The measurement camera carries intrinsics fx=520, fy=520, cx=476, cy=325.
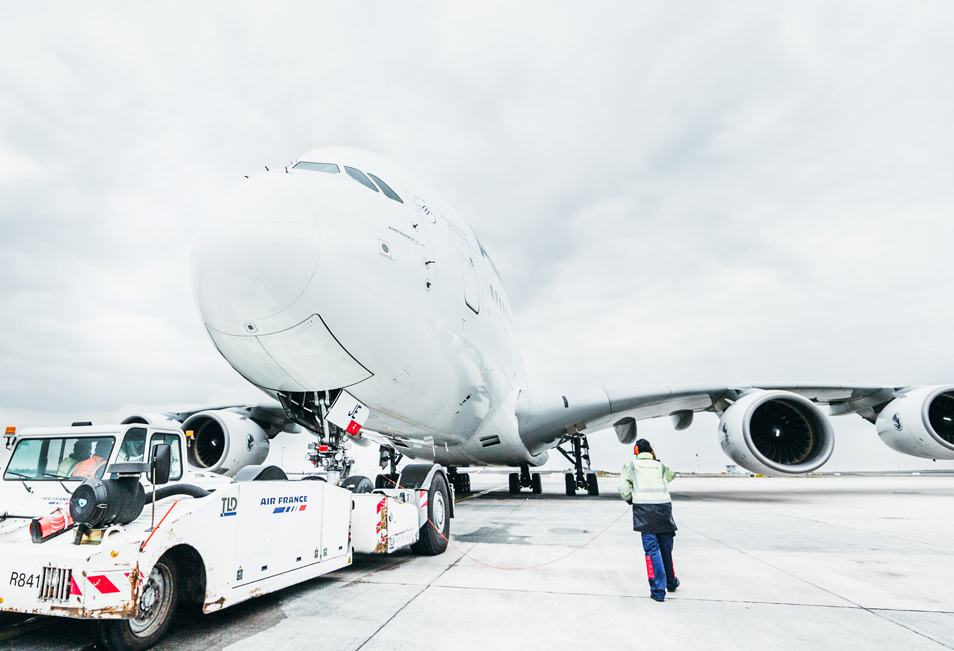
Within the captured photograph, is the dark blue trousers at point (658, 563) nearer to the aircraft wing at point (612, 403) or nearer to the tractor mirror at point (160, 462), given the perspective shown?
the tractor mirror at point (160, 462)

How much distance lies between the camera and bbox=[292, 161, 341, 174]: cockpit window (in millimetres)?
5910

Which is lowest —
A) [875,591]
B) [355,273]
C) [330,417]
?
[875,591]

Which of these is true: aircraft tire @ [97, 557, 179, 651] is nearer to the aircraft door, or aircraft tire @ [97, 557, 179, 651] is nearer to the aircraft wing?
the aircraft door

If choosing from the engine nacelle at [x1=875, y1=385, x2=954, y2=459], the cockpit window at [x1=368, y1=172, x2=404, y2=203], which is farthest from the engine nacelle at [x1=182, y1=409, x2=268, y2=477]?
the engine nacelle at [x1=875, y1=385, x2=954, y2=459]

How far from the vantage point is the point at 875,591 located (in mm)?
4000

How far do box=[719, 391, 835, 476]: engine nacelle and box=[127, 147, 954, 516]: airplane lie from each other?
0.11 ft

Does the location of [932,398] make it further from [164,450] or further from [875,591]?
[164,450]

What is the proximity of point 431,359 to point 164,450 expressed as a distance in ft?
11.9

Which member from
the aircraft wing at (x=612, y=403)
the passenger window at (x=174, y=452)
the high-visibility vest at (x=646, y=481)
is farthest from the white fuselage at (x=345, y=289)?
the aircraft wing at (x=612, y=403)

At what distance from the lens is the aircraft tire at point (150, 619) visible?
105 inches

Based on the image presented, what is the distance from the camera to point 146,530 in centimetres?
278

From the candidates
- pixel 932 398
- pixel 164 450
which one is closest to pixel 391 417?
pixel 164 450

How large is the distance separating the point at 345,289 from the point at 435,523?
2.98 metres

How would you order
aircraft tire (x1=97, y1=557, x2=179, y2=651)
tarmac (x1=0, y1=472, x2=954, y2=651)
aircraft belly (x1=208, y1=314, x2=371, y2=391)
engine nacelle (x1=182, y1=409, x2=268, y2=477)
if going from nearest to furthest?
aircraft tire (x1=97, y1=557, x2=179, y2=651), tarmac (x1=0, y1=472, x2=954, y2=651), aircraft belly (x1=208, y1=314, x2=371, y2=391), engine nacelle (x1=182, y1=409, x2=268, y2=477)
